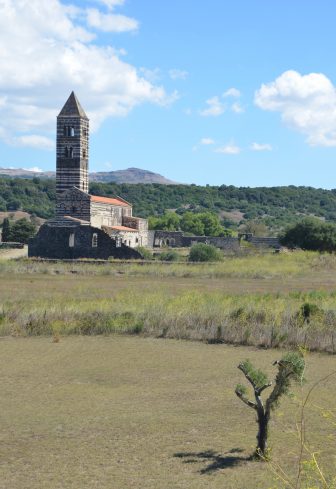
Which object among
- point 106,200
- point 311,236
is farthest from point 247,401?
point 311,236

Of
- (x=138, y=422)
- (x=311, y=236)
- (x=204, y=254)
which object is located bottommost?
(x=138, y=422)

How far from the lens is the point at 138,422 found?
447 inches

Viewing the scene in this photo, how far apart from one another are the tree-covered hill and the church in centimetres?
4949

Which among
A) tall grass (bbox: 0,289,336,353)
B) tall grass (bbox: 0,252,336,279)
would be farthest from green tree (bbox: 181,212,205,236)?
tall grass (bbox: 0,289,336,353)

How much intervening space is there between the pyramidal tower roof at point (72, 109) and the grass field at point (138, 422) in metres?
45.4

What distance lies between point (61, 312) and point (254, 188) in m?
140

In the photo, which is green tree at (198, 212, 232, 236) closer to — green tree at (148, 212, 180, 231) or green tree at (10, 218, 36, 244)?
green tree at (148, 212, 180, 231)

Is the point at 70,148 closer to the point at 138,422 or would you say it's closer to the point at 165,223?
the point at 165,223

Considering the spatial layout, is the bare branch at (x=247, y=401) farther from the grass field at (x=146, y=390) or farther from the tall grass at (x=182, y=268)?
the tall grass at (x=182, y=268)

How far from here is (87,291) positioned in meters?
30.6

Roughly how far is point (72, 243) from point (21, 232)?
23.4m

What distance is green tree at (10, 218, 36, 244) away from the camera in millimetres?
75000

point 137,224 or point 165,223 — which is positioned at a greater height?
point 165,223

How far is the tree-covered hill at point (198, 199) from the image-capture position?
123 meters
